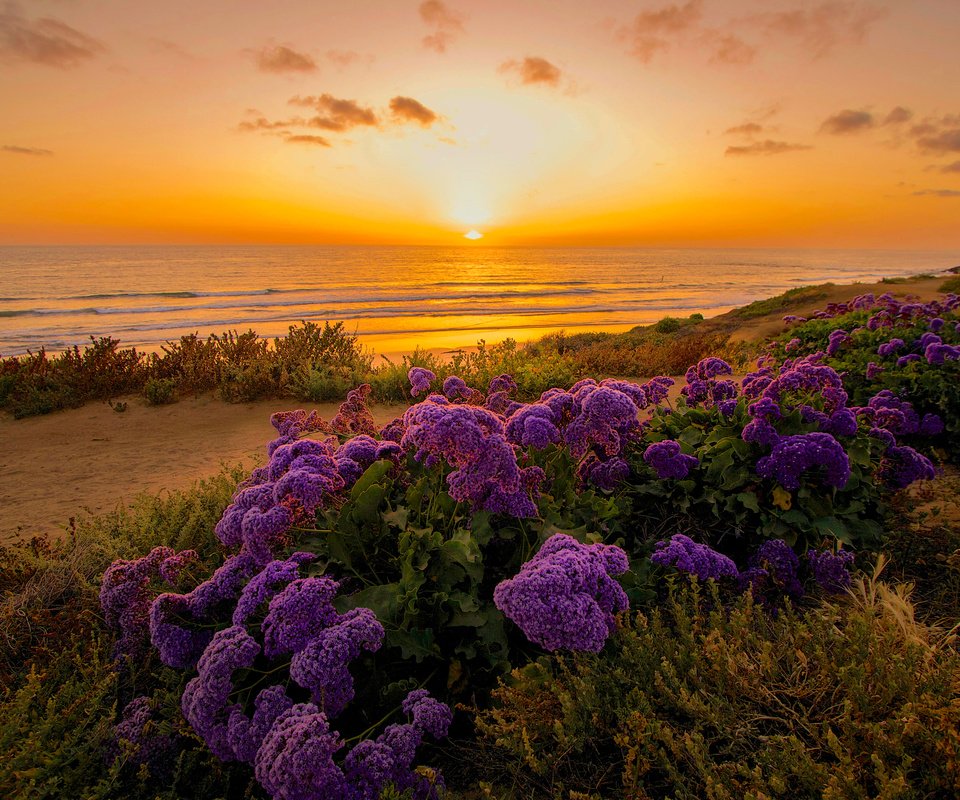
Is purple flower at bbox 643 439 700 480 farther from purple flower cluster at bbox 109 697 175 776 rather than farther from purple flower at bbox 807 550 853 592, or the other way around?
purple flower cluster at bbox 109 697 175 776

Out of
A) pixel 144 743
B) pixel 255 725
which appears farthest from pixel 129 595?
pixel 255 725

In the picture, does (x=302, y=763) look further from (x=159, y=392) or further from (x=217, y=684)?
(x=159, y=392)

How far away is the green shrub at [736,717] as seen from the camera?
67.2 inches

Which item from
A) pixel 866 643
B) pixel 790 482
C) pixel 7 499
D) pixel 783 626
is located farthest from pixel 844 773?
pixel 7 499

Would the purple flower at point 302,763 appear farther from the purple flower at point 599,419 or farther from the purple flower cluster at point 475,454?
the purple flower at point 599,419

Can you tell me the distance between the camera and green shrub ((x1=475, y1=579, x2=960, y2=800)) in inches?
67.2

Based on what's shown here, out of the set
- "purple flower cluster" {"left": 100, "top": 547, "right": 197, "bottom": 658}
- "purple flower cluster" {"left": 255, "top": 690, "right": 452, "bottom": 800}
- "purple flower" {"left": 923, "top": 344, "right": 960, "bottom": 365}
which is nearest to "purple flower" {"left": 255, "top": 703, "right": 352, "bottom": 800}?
"purple flower cluster" {"left": 255, "top": 690, "right": 452, "bottom": 800}

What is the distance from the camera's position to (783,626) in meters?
2.62

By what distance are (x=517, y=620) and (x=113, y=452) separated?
23.8ft

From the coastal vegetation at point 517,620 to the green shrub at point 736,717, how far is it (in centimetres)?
2

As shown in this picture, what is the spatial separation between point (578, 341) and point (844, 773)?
15.4 meters

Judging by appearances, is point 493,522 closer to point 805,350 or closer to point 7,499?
point 7,499

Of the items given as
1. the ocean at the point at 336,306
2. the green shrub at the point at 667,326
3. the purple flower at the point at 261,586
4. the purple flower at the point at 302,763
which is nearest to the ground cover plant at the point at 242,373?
the purple flower at the point at 261,586

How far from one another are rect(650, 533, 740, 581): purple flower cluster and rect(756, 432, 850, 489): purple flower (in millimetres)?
776
